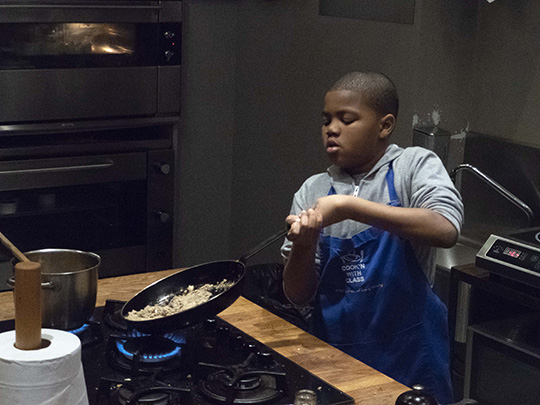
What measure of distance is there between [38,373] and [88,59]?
6.23 feet

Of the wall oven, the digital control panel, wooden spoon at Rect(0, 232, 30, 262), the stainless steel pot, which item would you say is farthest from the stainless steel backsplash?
wooden spoon at Rect(0, 232, 30, 262)

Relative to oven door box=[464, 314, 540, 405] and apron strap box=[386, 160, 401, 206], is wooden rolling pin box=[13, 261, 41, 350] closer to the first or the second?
apron strap box=[386, 160, 401, 206]

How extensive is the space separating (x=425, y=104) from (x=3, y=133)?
1315 millimetres

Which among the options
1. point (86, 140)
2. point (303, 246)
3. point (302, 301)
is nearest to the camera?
point (303, 246)

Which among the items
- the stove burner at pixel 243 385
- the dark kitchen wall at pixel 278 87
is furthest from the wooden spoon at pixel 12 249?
the dark kitchen wall at pixel 278 87

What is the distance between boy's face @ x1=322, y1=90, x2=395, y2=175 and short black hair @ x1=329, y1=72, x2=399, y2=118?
11mm

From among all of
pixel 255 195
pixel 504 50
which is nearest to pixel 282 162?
pixel 255 195

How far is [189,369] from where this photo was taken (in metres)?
1.32

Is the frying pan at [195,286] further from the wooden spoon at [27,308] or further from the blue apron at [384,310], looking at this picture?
the wooden spoon at [27,308]

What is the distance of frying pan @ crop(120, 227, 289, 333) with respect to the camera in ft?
4.46

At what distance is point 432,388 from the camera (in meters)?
1.60

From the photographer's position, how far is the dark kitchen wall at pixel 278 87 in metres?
2.47

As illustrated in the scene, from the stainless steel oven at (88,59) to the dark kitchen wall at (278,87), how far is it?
0.24m

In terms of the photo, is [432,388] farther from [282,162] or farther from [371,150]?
[282,162]
